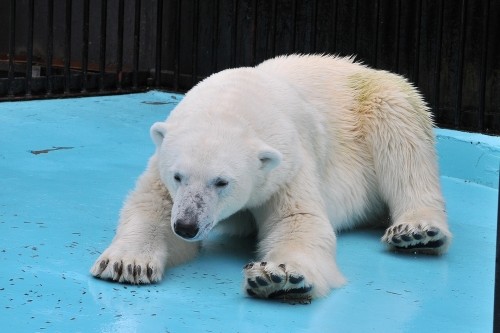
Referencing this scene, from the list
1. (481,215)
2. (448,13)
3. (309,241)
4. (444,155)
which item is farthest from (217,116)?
(448,13)

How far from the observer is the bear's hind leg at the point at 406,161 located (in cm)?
417

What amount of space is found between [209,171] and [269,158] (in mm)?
269

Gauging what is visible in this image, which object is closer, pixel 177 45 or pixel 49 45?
pixel 49 45

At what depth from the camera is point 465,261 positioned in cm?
396

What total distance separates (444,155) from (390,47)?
3.42ft

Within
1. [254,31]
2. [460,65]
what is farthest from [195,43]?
[460,65]

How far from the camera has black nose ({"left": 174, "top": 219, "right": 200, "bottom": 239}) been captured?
3.21 m

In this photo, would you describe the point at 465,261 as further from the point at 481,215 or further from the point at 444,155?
the point at 444,155

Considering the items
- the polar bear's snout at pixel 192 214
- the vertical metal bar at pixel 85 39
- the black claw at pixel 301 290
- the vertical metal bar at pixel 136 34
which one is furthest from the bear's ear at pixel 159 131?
the vertical metal bar at pixel 136 34

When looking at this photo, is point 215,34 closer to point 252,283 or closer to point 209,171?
point 209,171

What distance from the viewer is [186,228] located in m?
3.21

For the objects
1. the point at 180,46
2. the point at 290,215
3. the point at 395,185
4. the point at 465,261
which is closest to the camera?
the point at 290,215

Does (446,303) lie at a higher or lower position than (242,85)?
lower

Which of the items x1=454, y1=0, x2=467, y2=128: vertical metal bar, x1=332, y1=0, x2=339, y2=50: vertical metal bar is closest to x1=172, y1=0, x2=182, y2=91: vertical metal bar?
x1=332, y1=0, x2=339, y2=50: vertical metal bar
